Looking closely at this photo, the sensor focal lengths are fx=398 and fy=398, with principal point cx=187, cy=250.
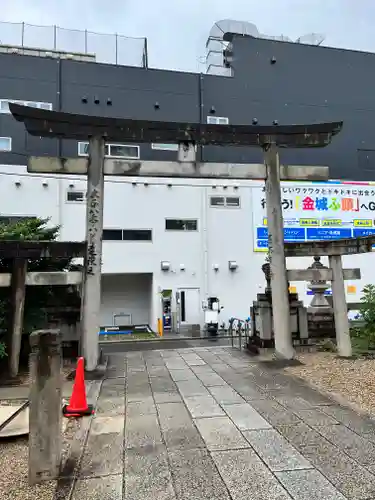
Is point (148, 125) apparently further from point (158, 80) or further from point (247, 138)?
point (158, 80)

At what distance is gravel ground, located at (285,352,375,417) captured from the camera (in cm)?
620

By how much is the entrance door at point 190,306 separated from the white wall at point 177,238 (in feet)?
0.97

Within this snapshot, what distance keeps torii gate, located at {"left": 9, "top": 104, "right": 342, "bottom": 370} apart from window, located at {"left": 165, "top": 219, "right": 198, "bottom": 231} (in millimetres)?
9409

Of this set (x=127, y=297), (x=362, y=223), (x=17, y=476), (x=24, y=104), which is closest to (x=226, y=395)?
Result: (x=17, y=476)

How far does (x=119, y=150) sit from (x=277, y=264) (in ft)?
38.6

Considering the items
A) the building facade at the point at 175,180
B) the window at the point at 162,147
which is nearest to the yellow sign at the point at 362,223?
the building facade at the point at 175,180

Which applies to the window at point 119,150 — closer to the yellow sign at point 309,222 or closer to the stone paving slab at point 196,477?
the yellow sign at point 309,222

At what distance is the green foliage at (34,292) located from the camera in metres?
8.95

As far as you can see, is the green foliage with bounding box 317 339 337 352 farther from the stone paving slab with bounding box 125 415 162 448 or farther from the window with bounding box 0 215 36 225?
the window with bounding box 0 215 36 225

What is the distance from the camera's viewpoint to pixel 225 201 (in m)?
19.8

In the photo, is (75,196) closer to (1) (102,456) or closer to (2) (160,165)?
(2) (160,165)

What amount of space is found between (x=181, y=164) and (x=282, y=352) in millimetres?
5138

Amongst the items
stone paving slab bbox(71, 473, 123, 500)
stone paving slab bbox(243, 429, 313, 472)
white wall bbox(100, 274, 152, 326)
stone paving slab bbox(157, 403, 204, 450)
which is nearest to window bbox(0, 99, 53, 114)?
white wall bbox(100, 274, 152, 326)

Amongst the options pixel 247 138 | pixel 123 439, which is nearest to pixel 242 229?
pixel 247 138
